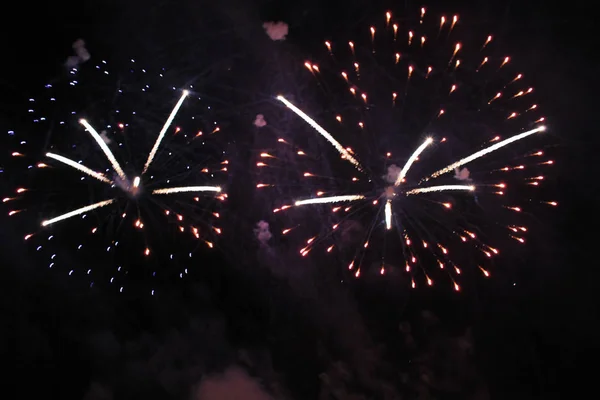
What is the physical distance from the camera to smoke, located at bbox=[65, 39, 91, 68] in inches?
565

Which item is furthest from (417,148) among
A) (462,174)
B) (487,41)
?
(487,41)

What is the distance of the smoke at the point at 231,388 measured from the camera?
13.8 m

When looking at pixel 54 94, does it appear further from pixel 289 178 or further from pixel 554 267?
pixel 554 267

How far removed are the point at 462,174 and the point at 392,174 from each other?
8.08 feet

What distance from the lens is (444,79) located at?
46.8 feet

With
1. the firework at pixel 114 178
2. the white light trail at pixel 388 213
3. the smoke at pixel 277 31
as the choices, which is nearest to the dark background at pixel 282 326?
the firework at pixel 114 178

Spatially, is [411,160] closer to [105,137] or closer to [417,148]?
[417,148]

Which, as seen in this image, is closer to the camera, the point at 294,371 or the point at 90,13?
the point at 294,371

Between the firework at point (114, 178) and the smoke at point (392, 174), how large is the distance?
5.50 meters

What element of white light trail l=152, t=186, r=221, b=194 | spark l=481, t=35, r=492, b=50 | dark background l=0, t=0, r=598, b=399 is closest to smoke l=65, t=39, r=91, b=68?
dark background l=0, t=0, r=598, b=399

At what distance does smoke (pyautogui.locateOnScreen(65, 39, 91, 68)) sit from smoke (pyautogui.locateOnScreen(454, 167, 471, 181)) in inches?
531

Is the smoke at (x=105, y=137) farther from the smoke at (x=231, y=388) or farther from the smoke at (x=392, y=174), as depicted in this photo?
the smoke at (x=392, y=174)

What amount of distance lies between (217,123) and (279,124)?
85.0 inches

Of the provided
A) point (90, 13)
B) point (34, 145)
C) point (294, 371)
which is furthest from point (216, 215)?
point (90, 13)
